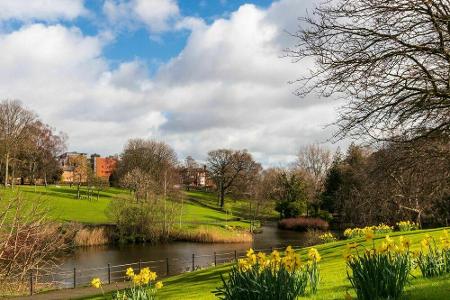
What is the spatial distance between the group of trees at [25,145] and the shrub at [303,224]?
33985mm

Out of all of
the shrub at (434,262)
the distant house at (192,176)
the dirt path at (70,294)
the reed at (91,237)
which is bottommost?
the reed at (91,237)

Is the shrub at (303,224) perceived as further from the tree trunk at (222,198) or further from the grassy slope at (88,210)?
the tree trunk at (222,198)

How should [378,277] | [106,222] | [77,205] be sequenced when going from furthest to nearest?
1. [77,205]
2. [106,222]
3. [378,277]

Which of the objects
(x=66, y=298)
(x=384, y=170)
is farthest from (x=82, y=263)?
(x=384, y=170)

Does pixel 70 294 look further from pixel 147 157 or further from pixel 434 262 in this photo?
pixel 147 157

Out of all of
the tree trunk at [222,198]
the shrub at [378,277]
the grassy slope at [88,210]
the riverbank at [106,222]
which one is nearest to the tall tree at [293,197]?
the riverbank at [106,222]

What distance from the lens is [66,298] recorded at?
63.8ft

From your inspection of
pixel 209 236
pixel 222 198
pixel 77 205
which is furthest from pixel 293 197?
pixel 77 205

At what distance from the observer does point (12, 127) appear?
65.6m

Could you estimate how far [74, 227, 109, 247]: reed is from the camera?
46966 mm

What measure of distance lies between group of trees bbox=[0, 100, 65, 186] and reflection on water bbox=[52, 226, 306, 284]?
1567 cm

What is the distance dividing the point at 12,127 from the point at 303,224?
39.9 meters

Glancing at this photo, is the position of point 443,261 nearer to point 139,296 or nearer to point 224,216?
point 139,296

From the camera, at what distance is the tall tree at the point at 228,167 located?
316 ft
